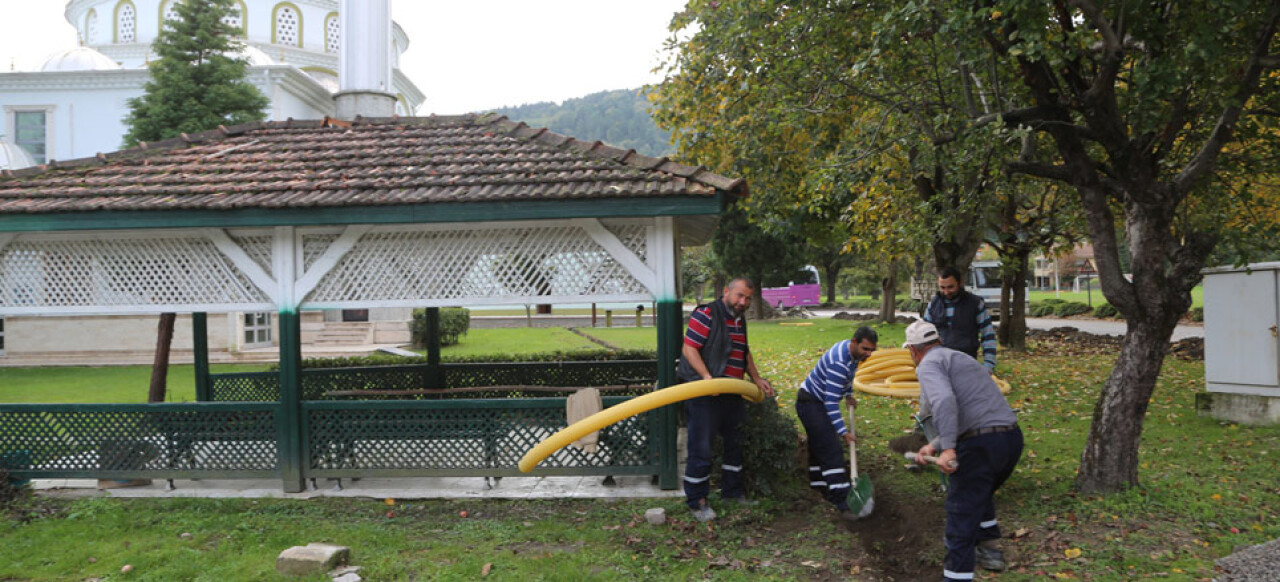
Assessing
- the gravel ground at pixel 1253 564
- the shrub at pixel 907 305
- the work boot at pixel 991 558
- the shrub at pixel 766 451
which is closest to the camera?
the gravel ground at pixel 1253 564

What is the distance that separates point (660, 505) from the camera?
20.3 feet

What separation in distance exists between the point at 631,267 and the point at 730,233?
23.3m

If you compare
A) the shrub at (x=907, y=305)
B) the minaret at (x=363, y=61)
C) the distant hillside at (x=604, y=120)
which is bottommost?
the shrub at (x=907, y=305)

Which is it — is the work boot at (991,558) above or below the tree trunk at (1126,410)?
below

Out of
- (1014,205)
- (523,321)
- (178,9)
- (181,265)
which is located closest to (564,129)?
(523,321)

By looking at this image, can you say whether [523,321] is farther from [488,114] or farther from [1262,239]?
[1262,239]

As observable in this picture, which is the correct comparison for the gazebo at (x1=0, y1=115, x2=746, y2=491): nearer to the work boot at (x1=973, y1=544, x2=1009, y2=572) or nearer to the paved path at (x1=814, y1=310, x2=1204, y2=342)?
the work boot at (x1=973, y1=544, x2=1009, y2=572)

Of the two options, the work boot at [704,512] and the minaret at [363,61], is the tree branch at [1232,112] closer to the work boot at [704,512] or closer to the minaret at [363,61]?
the work boot at [704,512]

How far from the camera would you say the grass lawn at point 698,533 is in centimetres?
490

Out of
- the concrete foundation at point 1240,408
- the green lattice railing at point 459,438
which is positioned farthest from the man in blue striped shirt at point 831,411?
the concrete foundation at point 1240,408

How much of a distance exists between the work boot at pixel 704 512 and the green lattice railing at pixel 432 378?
10.1 feet

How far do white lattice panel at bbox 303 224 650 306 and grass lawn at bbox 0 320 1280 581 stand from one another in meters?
1.82

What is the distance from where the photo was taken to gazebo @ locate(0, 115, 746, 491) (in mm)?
6508

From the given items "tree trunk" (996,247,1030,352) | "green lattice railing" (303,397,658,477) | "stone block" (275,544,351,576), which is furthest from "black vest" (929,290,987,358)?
"tree trunk" (996,247,1030,352)
